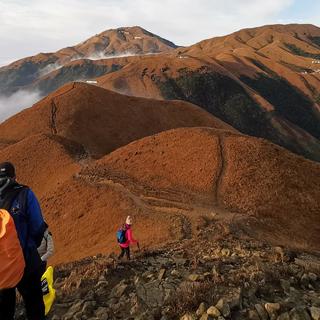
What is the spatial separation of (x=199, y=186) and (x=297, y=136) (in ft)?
263

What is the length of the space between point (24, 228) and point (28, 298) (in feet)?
3.61

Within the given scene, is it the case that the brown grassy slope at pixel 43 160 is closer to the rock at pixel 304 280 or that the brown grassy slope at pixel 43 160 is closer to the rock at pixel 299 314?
the rock at pixel 304 280

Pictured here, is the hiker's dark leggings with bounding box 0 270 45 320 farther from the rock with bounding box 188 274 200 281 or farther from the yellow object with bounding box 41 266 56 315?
the rock with bounding box 188 274 200 281

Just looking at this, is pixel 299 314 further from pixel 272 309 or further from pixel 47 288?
pixel 47 288

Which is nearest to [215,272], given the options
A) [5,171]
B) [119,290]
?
[119,290]

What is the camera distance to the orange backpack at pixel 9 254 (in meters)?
5.80

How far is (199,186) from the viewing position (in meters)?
30.0

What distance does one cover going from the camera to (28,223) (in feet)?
20.8

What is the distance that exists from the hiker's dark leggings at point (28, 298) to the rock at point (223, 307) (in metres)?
3.38

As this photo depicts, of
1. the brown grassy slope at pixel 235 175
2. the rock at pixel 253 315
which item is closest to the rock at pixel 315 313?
the rock at pixel 253 315

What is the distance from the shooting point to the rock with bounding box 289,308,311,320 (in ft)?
28.0

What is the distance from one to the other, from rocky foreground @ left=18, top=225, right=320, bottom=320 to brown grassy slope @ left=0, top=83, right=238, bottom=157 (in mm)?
38922

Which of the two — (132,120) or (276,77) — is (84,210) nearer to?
(132,120)

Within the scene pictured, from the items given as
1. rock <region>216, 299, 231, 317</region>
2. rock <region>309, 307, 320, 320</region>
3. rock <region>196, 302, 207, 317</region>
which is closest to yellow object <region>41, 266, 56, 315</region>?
rock <region>196, 302, 207, 317</region>
